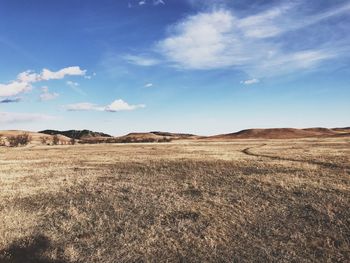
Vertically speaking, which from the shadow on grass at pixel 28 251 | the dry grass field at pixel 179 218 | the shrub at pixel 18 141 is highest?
the shrub at pixel 18 141

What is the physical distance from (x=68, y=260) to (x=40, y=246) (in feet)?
5.88

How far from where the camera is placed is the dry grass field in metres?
12.1

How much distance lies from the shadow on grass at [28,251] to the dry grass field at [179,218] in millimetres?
33

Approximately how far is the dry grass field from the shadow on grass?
0.03 metres

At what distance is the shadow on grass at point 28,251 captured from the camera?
11812mm

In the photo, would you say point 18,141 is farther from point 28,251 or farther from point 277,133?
point 277,133

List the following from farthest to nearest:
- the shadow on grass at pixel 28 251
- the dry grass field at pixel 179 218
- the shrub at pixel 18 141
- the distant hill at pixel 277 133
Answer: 1. the distant hill at pixel 277 133
2. the shrub at pixel 18 141
3. the dry grass field at pixel 179 218
4. the shadow on grass at pixel 28 251

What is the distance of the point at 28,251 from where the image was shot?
41.2 ft

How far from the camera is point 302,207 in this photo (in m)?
16.9

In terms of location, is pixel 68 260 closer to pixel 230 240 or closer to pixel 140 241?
pixel 140 241

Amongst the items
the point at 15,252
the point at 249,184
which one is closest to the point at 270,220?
the point at 249,184

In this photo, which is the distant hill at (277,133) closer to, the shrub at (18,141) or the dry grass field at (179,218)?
the shrub at (18,141)

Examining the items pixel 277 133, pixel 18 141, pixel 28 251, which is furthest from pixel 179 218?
pixel 277 133

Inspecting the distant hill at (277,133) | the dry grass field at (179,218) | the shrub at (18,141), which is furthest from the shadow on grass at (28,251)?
the distant hill at (277,133)
